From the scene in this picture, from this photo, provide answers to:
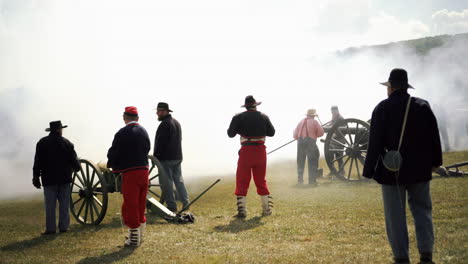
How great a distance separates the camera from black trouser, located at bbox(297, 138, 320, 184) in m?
12.2

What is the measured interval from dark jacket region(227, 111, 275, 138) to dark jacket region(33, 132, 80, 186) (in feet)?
8.15

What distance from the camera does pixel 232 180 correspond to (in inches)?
549

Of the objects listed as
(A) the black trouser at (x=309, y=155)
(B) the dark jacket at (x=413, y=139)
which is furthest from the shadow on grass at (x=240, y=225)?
(A) the black trouser at (x=309, y=155)

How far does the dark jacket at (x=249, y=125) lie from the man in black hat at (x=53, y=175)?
2.52 metres

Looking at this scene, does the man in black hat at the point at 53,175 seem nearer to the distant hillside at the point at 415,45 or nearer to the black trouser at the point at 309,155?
the black trouser at the point at 309,155

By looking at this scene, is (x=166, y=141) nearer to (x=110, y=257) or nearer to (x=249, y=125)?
(x=249, y=125)

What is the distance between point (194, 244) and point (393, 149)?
2840 millimetres

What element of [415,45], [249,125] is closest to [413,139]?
[249,125]

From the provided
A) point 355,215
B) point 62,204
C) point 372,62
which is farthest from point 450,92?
point 62,204

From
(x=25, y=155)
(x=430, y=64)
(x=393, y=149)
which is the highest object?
(x=430, y=64)

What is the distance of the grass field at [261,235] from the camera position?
5.33 m

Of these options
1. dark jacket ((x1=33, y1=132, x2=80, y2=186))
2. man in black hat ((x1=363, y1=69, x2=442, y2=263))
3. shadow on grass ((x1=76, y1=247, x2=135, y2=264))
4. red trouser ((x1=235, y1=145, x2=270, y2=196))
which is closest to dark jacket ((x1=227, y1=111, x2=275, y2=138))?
red trouser ((x1=235, y1=145, x2=270, y2=196))

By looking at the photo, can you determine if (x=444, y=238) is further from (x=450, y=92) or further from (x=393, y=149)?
(x=450, y=92)

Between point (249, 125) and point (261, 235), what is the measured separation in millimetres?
2042
